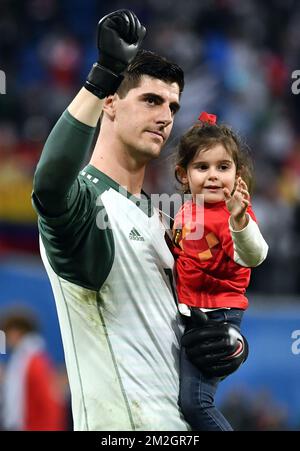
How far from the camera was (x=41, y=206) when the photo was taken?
2643 mm

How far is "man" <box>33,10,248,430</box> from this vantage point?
2.63 meters

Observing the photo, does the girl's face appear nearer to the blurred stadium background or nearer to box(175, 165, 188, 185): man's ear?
box(175, 165, 188, 185): man's ear

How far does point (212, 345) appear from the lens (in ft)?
9.97

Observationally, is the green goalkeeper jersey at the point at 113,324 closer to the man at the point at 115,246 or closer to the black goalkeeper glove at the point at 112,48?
the man at the point at 115,246

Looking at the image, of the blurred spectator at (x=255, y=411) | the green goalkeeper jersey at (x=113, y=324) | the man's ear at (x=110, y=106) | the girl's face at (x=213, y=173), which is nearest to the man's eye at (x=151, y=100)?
the man's ear at (x=110, y=106)

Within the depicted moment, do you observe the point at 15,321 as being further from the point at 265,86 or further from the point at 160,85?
the point at 265,86

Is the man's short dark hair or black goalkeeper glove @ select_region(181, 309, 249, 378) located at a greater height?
the man's short dark hair

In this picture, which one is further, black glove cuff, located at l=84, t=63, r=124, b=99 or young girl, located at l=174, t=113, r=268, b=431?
young girl, located at l=174, t=113, r=268, b=431

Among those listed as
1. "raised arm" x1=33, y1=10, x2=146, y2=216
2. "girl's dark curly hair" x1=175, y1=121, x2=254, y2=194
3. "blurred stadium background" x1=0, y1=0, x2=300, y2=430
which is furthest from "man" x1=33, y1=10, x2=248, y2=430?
"blurred stadium background" x1=0, y1=0, x2=300, y2=430

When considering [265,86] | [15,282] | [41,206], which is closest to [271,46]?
[265,86]

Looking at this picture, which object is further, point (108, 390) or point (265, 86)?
point (265, 86)

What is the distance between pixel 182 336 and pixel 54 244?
0.57m

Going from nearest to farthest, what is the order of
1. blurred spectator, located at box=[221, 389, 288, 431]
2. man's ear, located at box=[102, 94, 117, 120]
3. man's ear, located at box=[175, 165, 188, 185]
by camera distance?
man's ear, located at box=[102, 94, 117, 120]
man's ear, located at box=[175, 165, 188, 185]
blurred spectator, located at box=[221, 389, 288, 431]

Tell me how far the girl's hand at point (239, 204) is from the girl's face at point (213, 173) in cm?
20
